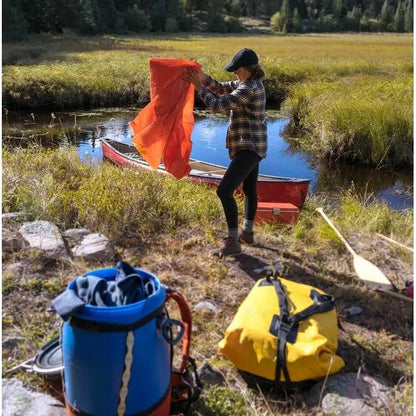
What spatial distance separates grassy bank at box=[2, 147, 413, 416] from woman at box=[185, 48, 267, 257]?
579 millimetres

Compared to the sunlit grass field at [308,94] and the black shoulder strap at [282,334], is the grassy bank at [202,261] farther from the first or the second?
the sunlit grass field at [308,94]

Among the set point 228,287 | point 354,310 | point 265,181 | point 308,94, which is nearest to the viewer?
point 354,310

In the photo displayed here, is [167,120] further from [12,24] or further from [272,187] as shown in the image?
[12,24]

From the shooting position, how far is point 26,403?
101 inches

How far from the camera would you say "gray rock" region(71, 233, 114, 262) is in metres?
4.18

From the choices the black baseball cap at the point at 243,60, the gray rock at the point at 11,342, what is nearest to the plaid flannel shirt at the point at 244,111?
the black baseball cap at the point at 243,60

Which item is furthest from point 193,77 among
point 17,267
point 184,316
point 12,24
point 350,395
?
point 12,24

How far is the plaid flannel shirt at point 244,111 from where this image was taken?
4.15m

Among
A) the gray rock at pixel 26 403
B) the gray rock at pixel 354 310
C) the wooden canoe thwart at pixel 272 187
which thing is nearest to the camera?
the gray rock at pixel 26 403

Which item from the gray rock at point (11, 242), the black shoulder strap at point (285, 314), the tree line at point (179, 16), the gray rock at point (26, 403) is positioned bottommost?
the gray rock at point (26, 403)

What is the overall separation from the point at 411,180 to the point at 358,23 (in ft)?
248

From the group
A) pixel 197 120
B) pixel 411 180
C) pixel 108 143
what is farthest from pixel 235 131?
pixel 197 120

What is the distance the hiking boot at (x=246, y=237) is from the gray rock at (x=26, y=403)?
2629mm

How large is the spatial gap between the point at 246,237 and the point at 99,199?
5.21ft
